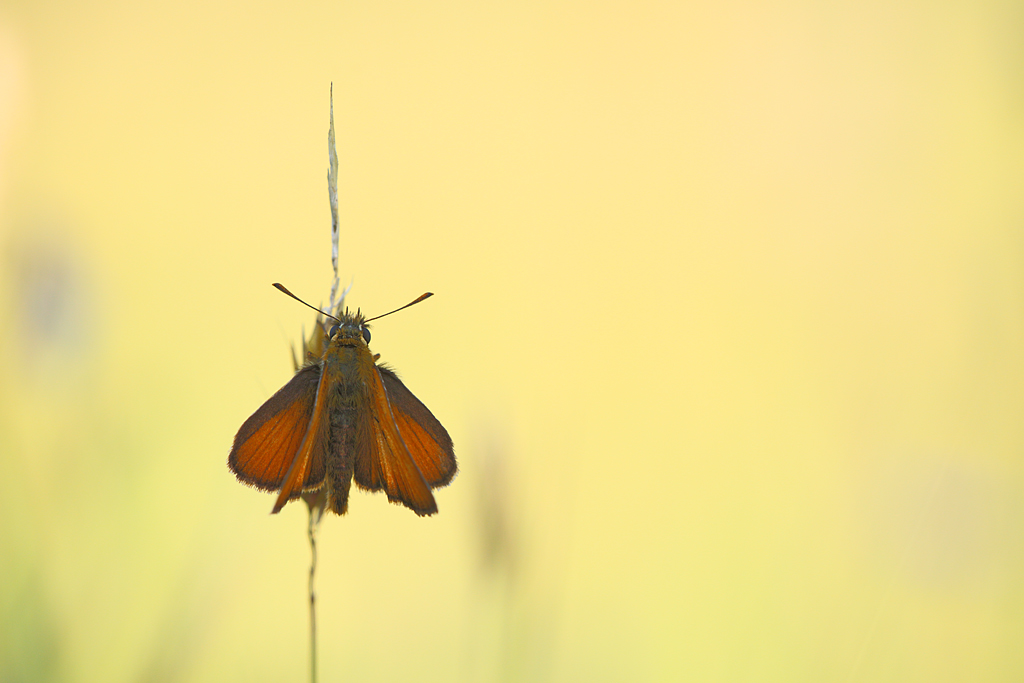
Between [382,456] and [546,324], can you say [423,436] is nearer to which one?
[382,456]

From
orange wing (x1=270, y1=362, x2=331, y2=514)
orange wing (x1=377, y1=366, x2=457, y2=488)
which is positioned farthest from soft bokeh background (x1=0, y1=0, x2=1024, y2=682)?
orange wing (x1=270, y1=362, x2=331, y2=514)

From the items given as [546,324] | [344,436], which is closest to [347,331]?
[344,436]

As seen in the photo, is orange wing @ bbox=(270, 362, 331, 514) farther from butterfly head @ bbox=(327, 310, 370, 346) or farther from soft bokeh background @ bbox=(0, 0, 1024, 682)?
soft bokeh background @ bbox=(0, 0, 1024, 682)

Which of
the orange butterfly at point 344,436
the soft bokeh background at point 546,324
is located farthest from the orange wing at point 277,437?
→ the soft bokeh background at point 546,324

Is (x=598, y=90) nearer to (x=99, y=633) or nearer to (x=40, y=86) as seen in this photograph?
(x=40, y=86)

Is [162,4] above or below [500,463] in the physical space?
above

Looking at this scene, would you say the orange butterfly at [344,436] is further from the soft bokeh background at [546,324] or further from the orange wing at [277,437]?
the soft bokeh background at [546,324]

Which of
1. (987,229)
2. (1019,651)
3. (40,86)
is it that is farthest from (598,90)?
(1019,651)
